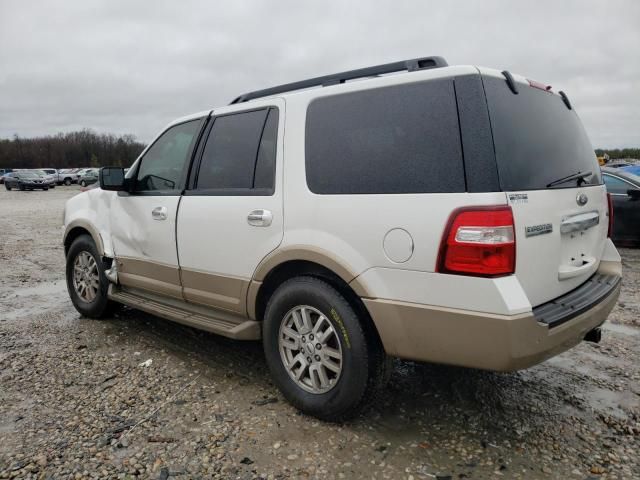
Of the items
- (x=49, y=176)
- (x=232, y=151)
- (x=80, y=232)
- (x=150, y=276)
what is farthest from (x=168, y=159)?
(x=49, y=176)

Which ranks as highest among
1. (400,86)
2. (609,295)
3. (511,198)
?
(400,86)

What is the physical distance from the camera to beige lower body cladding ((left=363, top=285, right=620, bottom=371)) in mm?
2258

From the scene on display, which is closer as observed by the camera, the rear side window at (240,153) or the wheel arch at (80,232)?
the rear side window at (240,153)

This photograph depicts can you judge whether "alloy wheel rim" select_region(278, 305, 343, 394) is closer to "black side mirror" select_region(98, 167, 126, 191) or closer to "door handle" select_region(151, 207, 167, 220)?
"door handle" select_region(151, 207, 167, 220)

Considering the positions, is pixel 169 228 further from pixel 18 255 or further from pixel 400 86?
pixel 18 255

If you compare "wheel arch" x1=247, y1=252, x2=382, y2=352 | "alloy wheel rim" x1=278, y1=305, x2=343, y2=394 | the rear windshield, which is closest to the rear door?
the rear windshield

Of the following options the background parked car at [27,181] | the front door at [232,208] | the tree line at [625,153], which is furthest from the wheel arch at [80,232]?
the tree line at [625,153]

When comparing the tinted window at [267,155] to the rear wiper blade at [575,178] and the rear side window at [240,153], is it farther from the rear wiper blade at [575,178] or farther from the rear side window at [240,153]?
the rear wiper blade at [575,178]

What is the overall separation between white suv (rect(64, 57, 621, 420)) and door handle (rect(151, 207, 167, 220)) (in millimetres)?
43

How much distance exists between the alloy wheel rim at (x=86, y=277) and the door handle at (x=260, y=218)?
238cm

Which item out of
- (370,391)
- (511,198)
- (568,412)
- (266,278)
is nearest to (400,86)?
(511,198)

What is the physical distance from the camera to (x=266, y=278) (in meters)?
3.17

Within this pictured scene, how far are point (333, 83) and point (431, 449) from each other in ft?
7.41

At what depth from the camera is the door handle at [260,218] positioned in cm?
309
